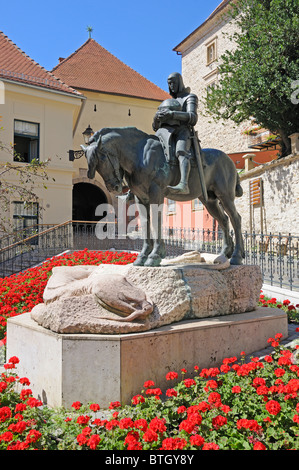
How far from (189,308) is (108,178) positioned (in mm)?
1677

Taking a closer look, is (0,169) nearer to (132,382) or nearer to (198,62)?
(132,382)

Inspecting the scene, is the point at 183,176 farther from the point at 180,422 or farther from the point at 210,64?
the point at 210,64

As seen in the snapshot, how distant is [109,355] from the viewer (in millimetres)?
3178

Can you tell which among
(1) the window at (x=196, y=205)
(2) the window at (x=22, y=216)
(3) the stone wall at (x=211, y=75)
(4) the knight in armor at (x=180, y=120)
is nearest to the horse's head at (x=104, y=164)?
(4) the knight in armor at (x=180, y=120)

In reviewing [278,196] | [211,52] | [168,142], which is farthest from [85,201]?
[168,142]

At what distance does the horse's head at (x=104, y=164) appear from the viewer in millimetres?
3910

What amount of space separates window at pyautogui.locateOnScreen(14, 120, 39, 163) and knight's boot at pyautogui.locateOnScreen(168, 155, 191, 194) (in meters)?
13.9

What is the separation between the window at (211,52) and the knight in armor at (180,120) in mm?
25771

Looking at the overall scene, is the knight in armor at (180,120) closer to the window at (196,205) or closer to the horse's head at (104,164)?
the horse's head at (104,164)

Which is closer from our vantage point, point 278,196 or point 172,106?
point 172,106

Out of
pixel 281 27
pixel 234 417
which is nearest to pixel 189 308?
pixel 234 417

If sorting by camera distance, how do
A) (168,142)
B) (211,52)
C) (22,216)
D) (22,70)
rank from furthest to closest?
(211,52), (22,70), (22,216), (168,142)

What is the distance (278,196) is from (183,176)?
46.6 feet

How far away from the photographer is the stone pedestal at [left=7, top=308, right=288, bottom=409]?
10.4 feet
